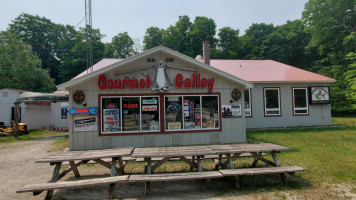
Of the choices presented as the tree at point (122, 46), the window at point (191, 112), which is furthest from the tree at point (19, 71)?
the window at point (191, 112)

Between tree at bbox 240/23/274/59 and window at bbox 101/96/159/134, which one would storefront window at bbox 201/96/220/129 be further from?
tree at bbox 240/23/274/59

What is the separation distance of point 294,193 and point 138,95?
7104 mm

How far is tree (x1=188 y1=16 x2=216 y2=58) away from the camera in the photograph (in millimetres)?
43594

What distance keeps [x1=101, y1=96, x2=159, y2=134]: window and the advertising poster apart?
340 mm

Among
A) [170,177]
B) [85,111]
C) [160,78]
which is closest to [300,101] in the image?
[160,78]

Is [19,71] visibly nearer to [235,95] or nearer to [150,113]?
[150,113]

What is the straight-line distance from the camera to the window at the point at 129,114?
9.59m

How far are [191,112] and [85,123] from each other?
191 inches

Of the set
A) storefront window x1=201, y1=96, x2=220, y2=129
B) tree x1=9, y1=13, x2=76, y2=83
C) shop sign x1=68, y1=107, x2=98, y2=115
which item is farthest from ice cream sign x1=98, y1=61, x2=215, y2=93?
tree x1=9, y1=13, x2=76, y2=83

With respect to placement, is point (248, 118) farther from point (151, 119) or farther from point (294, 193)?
point (294, 193)

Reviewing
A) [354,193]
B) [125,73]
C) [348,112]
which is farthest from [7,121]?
[348,112]

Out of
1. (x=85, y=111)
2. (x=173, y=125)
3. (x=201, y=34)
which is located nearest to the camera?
(x=85, y=111)

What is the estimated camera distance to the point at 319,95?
15.1 meters

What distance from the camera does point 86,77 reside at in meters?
9.21
